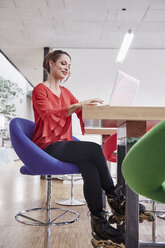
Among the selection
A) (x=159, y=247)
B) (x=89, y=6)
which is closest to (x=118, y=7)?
(x=89, y=6)

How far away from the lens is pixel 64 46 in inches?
239

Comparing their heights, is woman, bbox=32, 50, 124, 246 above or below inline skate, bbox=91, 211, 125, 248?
above

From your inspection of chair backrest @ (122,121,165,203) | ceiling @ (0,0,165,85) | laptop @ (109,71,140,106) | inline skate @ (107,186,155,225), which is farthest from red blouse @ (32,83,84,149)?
ceiling @ (0,0,165,85)

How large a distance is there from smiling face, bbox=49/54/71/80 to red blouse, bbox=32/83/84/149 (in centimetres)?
15

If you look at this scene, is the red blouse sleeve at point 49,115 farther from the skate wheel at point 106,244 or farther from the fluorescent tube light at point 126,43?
the fluorescent tube light at point 126,43

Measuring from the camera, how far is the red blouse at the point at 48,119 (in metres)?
1.56

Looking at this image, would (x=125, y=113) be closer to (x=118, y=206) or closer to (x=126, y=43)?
(x=118, y=206)

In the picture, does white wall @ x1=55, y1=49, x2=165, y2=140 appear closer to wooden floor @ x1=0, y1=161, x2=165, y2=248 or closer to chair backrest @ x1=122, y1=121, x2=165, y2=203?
wooden floor @ x1=0, y1=161, x2=165, y2=248

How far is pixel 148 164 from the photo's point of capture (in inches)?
22.0

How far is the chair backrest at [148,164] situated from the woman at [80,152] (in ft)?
2.23

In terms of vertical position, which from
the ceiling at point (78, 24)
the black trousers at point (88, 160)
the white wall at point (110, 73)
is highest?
the ceiling at point (78, 24)

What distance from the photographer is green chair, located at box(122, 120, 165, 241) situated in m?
0.54

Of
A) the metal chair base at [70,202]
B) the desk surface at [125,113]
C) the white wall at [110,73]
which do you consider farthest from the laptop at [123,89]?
the white wall at [110,73]

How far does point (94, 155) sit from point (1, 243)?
87 centimetres
